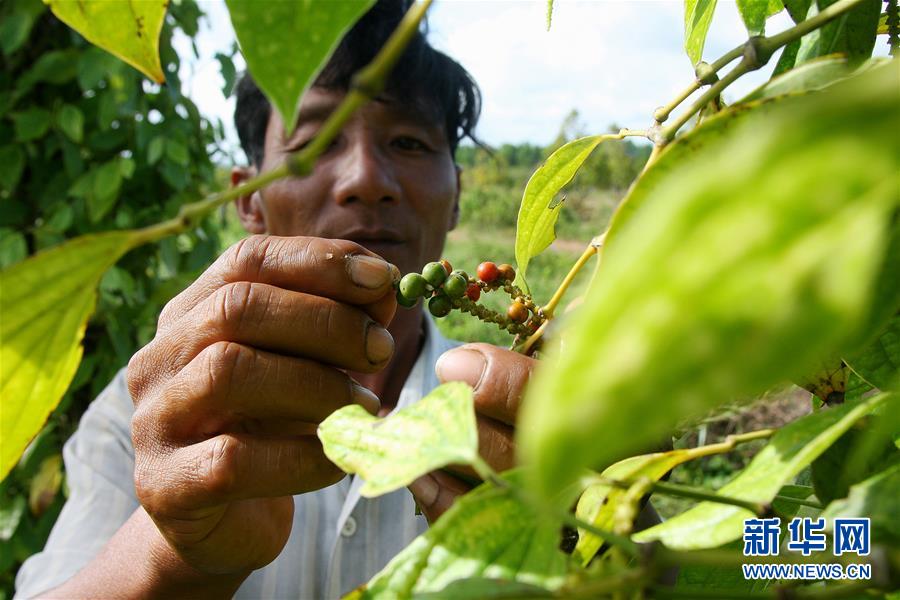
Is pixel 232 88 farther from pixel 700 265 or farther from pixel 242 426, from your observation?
pixel 700 265

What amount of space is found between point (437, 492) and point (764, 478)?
23cm

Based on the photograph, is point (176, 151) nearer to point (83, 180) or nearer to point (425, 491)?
point (83, 180)

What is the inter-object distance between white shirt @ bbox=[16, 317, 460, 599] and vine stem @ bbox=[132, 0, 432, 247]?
90 centimetres

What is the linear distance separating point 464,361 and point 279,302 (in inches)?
5.4

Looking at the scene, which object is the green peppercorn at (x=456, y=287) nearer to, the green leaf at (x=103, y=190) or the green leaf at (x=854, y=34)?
the green leaf at (x=854, y=34)

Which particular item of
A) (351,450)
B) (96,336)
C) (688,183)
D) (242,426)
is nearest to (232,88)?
(96,336)

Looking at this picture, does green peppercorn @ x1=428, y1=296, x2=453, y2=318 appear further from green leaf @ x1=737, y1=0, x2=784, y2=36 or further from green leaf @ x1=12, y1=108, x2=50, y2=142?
green leaf @ x1=12, y1=108, x2=50, y2=142

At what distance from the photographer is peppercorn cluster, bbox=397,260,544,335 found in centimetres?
37

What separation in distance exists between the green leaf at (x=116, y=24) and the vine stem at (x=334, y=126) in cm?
10

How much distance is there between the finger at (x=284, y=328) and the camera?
0.46m

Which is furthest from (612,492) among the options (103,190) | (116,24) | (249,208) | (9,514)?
(9,514)

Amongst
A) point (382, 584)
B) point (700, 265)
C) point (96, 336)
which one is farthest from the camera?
point (96, 336)

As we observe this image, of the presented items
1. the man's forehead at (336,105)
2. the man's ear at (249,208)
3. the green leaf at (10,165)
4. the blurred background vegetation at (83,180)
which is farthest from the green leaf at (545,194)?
the green leaf at (10,165)

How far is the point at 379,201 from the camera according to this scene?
1.08m
